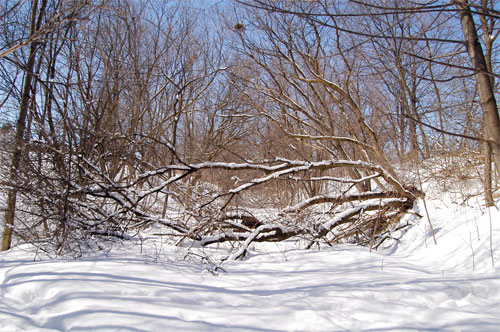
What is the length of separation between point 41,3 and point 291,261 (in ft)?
21.0

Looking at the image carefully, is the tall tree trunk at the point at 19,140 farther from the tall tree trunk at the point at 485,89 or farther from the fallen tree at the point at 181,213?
the tall tree trunk at the point at 485,89

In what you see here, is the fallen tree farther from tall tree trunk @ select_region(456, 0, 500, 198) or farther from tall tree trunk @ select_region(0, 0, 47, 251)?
tall tree trunk @ select_region(456, 0, 500, 198)

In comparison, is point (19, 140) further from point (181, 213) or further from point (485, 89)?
point (485, 89)

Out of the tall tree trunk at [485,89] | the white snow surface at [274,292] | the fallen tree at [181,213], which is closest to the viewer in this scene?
the white snow surface at [274,292]

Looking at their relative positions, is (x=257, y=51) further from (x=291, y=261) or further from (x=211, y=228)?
(x=291, y=261)

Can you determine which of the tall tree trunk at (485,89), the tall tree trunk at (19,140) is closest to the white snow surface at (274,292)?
the tall tree trunk at (485,89)

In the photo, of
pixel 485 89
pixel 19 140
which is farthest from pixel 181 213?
pixel 485 89

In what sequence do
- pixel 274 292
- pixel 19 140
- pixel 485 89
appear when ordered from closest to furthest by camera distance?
pixel 274 292 < pixel 485 89 < pixel 19 140

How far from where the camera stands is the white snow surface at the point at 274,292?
196 centimetres

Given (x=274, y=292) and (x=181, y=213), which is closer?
(x=274, y=292)

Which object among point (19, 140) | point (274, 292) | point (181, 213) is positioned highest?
point (19, 140)

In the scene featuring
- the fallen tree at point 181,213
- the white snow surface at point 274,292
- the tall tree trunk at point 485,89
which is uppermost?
the tall tree trunk at point 485,89

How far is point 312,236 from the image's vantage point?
16.4 ft

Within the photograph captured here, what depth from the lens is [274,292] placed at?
2652mm
